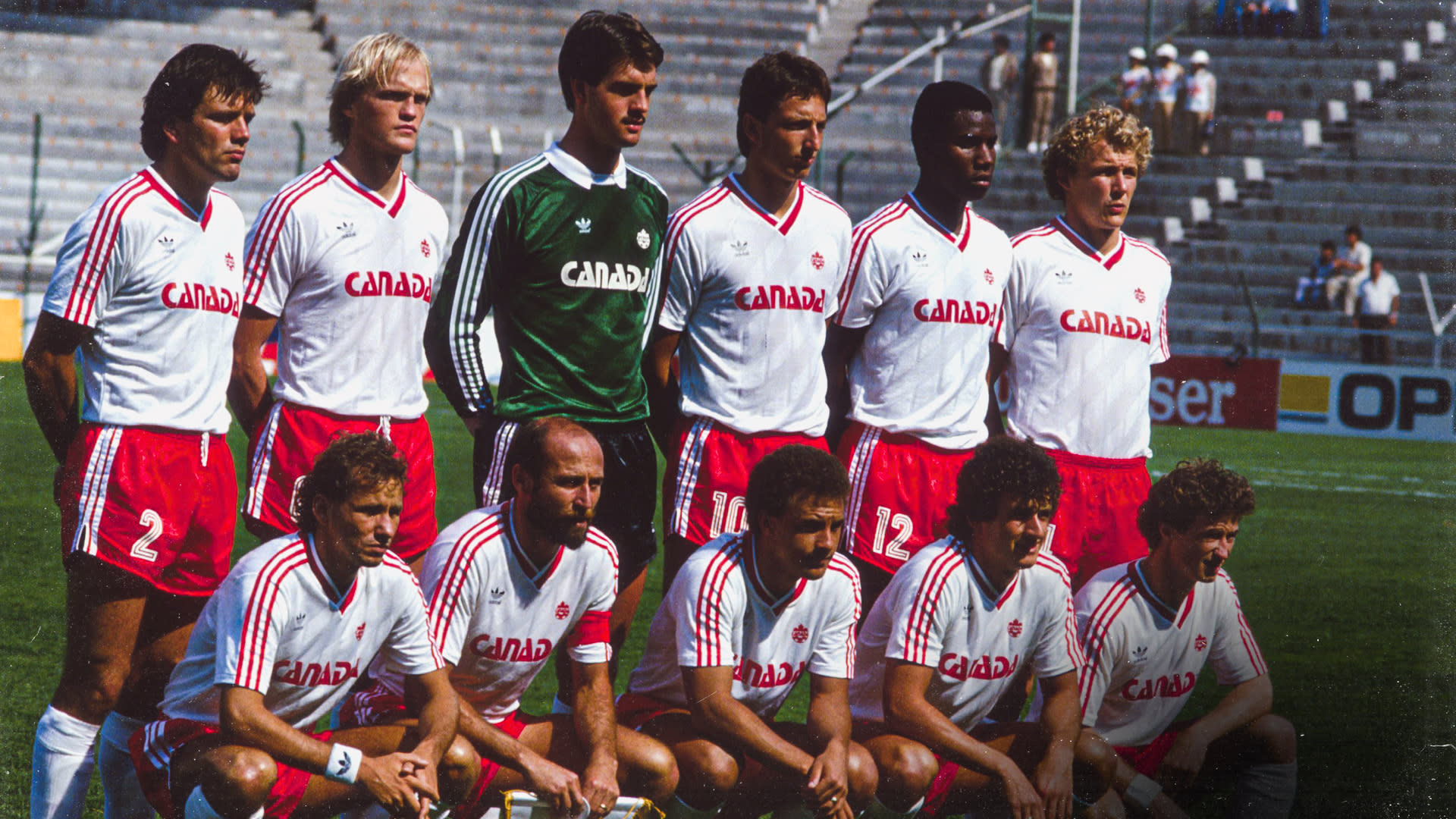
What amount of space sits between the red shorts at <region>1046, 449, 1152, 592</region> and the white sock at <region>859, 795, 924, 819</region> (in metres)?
0.96

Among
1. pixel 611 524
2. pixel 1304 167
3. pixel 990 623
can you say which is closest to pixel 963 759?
pixel 990 623

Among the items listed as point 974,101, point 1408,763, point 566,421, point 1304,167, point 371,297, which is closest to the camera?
point 566,421

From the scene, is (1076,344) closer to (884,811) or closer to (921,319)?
(921,319)

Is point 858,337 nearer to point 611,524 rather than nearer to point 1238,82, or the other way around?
point 611,524

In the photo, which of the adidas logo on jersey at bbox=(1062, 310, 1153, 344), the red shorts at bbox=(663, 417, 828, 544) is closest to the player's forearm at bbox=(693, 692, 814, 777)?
the red shorts at bbox=(663, 417, 828, 544)

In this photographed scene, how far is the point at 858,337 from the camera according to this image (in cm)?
450

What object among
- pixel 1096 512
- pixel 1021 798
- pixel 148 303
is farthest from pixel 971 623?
pixel 148 303

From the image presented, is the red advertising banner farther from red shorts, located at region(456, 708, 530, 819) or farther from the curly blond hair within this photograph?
red shorts, located at region(456, 708, 530, 819)

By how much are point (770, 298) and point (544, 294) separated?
0.60 metres

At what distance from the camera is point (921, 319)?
4422mm

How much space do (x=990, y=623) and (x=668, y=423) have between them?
3.35 feet

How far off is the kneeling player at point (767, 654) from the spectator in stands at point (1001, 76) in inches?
689

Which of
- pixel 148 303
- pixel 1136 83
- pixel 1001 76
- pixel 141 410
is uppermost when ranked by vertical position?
pixel 1001 76

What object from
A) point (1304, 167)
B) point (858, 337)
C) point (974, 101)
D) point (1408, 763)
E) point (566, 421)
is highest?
point (1304, 167)
